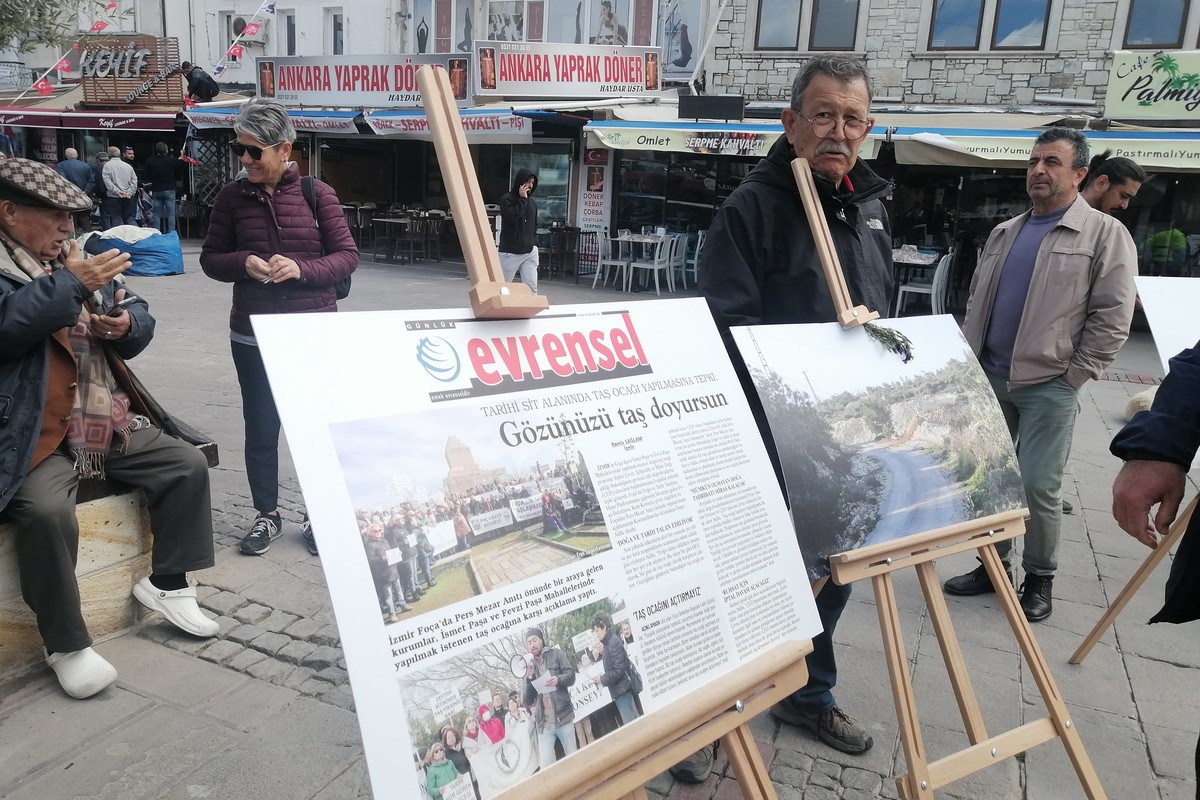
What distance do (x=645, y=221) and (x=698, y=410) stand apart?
1348cm

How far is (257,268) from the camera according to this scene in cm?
339

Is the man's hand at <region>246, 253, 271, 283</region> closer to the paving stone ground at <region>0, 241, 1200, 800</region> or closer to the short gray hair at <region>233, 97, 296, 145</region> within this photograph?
the short gray hair at <region>233, 97, 296, 145</region>

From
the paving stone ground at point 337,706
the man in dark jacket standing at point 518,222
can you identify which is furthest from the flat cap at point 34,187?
the man in dark jacket standing at point 518,222

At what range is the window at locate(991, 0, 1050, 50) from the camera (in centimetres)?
1247

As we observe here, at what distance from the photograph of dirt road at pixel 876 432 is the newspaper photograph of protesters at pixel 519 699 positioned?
0.72 meters

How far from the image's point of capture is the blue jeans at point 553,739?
1.34 meters

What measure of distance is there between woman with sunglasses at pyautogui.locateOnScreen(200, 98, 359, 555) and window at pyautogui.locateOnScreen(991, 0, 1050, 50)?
41.1ft

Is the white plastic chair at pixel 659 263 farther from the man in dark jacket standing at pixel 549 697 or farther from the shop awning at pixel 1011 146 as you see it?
the man in dark jacket standing at pixel 549 697

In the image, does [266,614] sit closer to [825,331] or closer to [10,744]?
[10,744]

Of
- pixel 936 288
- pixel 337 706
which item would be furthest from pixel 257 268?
pixel 936 288

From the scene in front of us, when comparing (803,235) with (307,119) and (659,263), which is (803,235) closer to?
(659,263)

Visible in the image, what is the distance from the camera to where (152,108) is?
56.4 ft

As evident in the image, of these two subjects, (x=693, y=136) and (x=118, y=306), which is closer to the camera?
(x=118, y=306)

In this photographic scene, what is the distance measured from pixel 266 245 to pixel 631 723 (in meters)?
2.90
